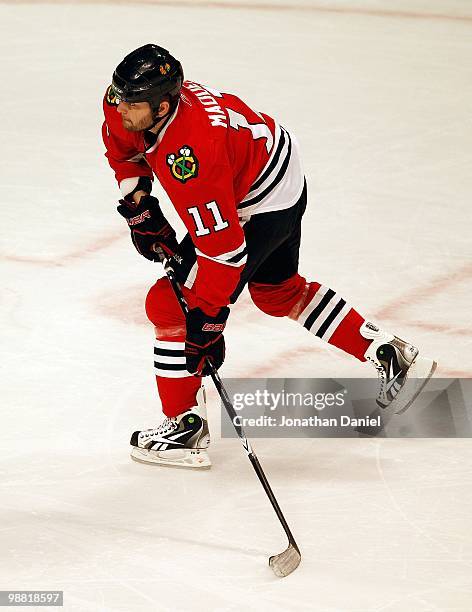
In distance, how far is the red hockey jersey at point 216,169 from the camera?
2.72 meters

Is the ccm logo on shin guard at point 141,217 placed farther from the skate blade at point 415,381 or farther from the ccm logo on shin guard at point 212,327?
the skate blade at point 415,381

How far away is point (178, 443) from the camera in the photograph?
321cm

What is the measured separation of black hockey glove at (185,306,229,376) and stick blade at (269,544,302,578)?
523 mm

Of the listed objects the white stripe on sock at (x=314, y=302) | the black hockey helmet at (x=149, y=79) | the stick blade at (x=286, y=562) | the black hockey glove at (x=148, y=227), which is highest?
the black hockey helmet at (x=149, y=79)

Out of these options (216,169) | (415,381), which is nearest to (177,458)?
(415,381)

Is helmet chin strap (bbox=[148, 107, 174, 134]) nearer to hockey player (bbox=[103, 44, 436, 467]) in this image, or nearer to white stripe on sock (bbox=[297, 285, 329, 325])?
hockey player (bbox=[103, 44, 436, 467])

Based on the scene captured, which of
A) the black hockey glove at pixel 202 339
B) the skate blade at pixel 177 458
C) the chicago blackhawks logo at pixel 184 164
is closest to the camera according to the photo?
the chicago blackhawks logo at pixel 184 164

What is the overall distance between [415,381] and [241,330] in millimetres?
705

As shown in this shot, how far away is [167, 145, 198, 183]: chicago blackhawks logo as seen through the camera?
270 centimetres

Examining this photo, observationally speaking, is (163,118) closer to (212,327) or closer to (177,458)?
(212,327)

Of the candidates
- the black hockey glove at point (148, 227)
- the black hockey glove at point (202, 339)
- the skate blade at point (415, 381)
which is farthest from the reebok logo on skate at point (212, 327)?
the skate blade at point (415, 381)

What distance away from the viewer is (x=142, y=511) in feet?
9.77

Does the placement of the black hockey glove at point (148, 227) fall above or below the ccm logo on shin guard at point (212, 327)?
above

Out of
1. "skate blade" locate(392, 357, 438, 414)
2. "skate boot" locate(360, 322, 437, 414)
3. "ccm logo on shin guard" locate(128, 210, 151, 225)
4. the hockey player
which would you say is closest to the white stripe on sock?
the hockey player
